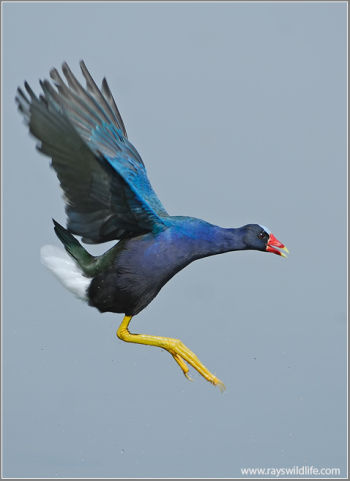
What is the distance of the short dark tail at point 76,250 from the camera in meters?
5.91

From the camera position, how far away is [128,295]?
5680 mm

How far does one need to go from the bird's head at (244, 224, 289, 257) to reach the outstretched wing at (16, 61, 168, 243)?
562mm

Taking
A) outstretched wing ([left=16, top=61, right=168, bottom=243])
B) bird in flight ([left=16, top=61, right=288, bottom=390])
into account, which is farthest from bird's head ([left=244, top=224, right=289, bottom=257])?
outstretched wing ([left=16, top=61, right=168, bottom=243])

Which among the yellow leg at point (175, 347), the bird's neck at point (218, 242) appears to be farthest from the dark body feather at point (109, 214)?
the yellow leg at point (175, 347)

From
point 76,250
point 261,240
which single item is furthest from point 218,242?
point 76,250

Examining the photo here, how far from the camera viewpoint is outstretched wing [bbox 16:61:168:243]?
5.21 metres

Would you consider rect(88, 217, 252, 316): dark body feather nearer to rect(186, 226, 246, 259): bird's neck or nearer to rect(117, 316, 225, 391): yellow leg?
rect(186, 226, 246, 259): bird's neck

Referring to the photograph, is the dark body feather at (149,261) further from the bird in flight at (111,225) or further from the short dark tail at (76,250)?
the short dark tail at (76,250)

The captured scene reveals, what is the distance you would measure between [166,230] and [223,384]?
101 centimetres

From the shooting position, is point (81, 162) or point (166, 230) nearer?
point (81, 162)

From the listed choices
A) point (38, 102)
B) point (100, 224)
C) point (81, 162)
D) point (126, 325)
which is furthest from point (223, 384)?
point (38, 102)

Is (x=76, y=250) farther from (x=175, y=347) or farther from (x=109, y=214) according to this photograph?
(x=175, y=347)

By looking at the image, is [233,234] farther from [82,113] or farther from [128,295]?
[82,113]

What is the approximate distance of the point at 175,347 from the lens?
19.3 ft
